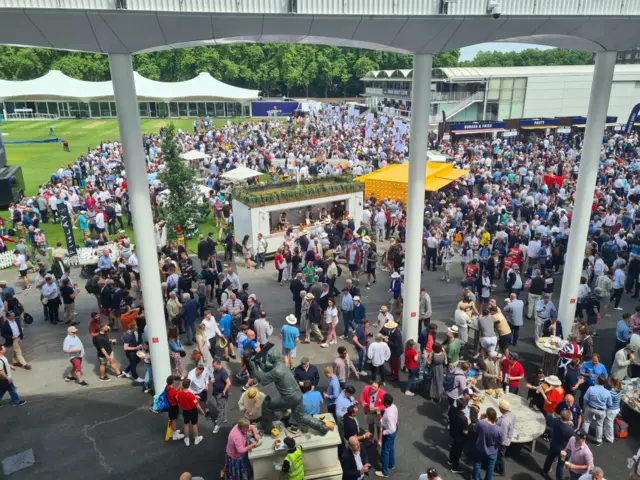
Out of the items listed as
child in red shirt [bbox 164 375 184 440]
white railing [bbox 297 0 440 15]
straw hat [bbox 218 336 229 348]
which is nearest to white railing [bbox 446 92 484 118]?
white railing [bbox 297 0 440 15]

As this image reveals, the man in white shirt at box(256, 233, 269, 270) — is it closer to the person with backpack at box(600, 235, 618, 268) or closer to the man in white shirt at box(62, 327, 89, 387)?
the man in white shirt at box(62, 327, 89, 387)

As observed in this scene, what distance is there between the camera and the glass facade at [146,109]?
191 feet

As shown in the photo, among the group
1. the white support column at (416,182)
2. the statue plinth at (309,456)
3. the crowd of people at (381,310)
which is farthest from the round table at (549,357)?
the statue plinth at (309,456)

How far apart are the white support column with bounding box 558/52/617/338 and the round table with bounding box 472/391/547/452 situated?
388cm

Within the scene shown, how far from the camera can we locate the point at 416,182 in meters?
10.1

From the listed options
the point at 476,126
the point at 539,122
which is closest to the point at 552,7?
the point at 476,126

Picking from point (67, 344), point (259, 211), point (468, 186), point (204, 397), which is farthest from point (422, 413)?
point (468, 186)

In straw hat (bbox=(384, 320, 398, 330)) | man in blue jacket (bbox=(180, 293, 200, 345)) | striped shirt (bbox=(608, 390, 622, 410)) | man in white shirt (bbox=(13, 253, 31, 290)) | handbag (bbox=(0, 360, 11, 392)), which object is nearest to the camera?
striped shirt (bbox=(608, 390, 622, 410))

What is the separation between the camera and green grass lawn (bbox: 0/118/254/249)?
71.6 ft

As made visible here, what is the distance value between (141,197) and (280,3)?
163 inches

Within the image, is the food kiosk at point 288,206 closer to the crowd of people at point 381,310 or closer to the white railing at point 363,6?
the crowd of people at point 381,310

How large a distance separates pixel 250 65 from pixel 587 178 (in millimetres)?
68211

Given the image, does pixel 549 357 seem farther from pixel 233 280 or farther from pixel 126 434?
pixel 126 434

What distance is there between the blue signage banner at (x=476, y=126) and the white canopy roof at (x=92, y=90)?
20671mm
